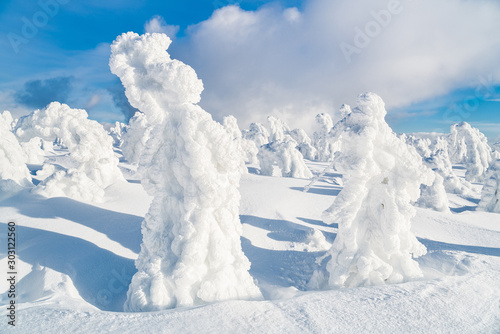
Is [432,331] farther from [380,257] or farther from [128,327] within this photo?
[128,327]

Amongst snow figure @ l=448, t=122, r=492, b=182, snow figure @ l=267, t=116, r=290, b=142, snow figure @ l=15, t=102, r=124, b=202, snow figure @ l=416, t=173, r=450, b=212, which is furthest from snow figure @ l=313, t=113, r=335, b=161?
snow figure @ l=15, t=102, r=124, b=202

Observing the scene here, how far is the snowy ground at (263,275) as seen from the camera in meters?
5.44

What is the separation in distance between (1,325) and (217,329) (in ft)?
12.9

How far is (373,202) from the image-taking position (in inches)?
334

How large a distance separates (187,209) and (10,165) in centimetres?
1382

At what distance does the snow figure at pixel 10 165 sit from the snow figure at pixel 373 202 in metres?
15.2

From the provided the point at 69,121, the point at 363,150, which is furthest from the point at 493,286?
→ the point at 69,121

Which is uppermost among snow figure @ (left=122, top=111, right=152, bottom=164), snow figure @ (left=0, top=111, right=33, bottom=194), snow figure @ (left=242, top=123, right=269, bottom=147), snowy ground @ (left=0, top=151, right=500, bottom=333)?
snow figure @ (left=242, top=123, right=269, bottom=147)

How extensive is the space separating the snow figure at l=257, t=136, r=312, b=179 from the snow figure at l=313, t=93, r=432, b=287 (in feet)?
66.3

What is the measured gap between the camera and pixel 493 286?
23.9ft

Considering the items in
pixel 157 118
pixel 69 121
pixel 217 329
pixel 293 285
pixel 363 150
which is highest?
pixel 69 121

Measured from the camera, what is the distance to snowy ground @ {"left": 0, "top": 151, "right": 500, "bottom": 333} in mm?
5438

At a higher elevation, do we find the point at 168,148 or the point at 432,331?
the point at 168,148

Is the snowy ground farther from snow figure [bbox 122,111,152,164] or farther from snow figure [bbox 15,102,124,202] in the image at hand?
snow figure [bbox 122,111,152,164]
